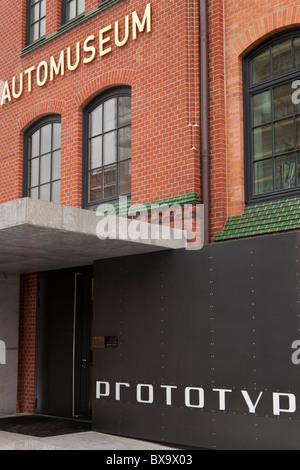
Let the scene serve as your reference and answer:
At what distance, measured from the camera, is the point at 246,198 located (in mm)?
9141

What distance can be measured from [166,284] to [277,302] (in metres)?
1.77

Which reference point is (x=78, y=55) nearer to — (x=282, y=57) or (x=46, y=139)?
(x=46, y=139)

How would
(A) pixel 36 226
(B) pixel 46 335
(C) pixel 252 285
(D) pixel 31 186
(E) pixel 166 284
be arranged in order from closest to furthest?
(A) pixel 36 226 → (C) pixel 252 285 → (E) pixel 166 284 → (B) pixel 46 335 → (D) pixel 31 186

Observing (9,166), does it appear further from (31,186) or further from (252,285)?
(252,285)

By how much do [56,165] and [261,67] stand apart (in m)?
4.61

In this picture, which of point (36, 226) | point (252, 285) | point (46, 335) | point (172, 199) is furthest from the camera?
point (46, 335)

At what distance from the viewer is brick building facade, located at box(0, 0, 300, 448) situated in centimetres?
918

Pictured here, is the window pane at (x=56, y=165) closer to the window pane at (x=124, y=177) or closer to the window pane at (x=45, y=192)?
the window pane at (x=45, y=192)

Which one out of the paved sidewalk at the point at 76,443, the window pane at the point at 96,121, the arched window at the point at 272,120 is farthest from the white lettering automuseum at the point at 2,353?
the arched window at the point at 272,120

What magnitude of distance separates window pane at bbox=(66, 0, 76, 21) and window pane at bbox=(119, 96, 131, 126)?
7.98ft

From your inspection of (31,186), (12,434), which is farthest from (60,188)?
(12,434)

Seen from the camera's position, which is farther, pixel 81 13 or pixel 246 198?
pixel 81 13

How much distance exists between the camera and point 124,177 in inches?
426

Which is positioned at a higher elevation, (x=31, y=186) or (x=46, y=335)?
(x=31, y=186)
